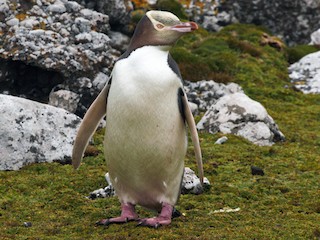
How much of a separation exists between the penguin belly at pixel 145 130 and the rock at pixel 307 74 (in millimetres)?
14318

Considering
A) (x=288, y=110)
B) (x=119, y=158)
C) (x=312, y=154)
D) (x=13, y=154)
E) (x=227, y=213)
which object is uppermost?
(x=119, y=158)

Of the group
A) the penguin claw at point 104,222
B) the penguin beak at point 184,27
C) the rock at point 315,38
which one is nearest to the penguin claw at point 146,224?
the penguin claw at point 104,222

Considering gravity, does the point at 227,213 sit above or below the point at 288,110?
above

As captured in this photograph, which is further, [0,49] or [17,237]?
[0,49]

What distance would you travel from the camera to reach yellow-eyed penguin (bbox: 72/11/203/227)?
26.3ft

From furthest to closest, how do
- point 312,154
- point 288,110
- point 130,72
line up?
point 288,110
point 312,154
point 130,72

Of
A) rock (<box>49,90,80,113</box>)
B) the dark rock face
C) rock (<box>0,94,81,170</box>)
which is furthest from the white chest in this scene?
the dark rock face

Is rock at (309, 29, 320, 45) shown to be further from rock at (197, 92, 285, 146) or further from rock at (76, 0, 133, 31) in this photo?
rock at (197, 92, 285, 146)

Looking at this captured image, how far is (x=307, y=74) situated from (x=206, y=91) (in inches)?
232

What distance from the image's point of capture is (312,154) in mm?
13852

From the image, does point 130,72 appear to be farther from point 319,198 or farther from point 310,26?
point 310,26

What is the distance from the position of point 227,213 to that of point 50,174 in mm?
3405

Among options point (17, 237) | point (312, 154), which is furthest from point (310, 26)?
point (17, 237)

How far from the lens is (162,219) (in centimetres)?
822
